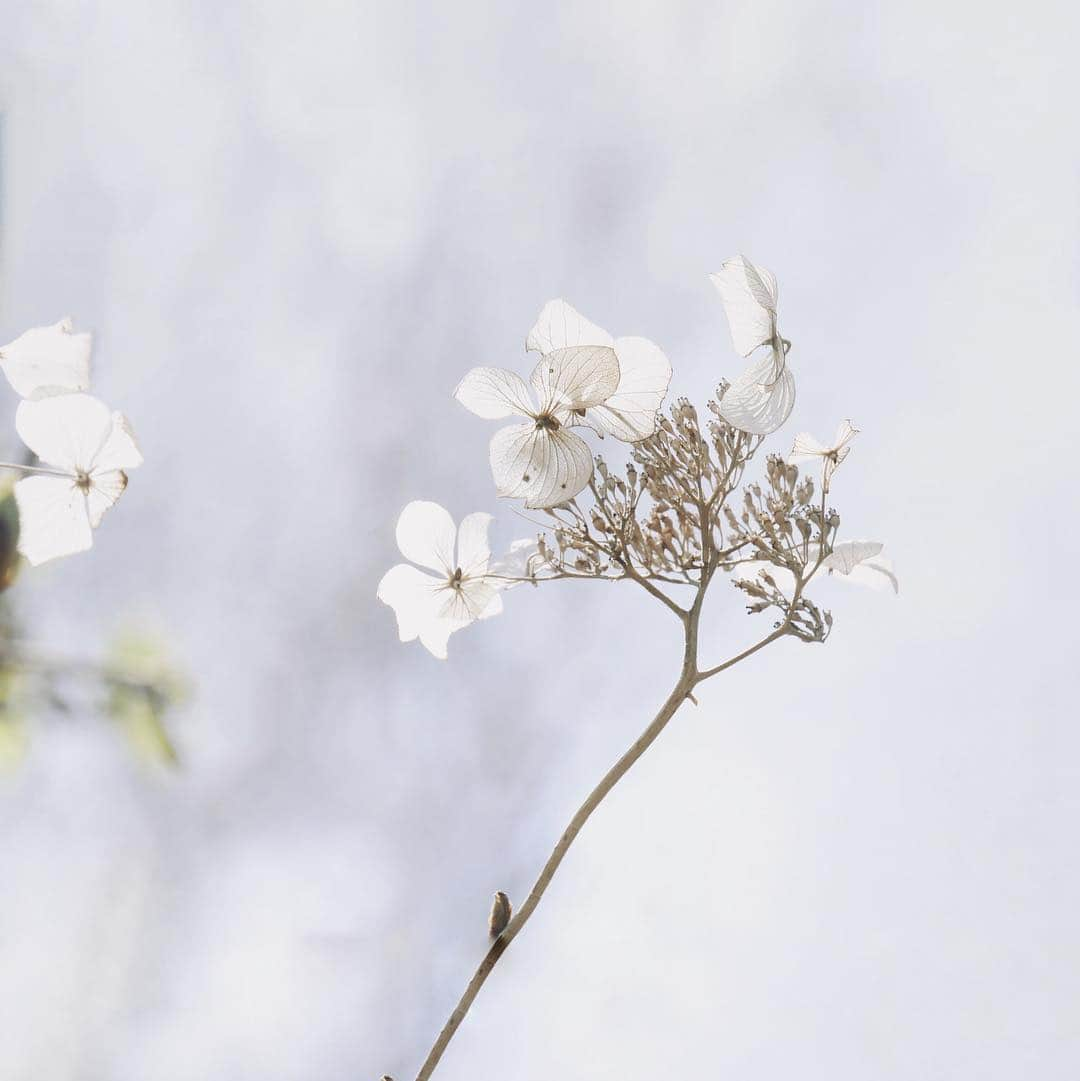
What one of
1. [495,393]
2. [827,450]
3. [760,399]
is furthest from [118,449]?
[827,450]

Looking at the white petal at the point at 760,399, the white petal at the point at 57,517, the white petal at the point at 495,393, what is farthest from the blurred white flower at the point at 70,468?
the white petal at the point at 760,399

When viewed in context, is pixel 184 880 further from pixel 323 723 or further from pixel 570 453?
pixel 570 453

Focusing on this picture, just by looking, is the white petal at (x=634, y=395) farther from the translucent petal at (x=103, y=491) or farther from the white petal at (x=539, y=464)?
the translucent petal at (x=103, y=491)

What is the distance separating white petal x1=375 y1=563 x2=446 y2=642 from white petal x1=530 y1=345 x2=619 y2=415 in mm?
177

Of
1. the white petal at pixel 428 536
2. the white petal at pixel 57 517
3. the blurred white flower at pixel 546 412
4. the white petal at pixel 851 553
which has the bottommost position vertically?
the white petal at pixel 57 517

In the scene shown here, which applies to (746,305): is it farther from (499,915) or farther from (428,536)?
(499,915)

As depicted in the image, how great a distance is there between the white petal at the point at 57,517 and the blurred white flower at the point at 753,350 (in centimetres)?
38

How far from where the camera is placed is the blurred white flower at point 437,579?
65 cm

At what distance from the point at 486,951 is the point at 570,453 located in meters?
0.31

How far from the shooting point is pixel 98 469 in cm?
45

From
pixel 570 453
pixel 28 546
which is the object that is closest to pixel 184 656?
pixel 28 546

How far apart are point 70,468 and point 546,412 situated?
29 cm

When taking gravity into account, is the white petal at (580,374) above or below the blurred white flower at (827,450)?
below

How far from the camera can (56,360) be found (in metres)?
0.42
